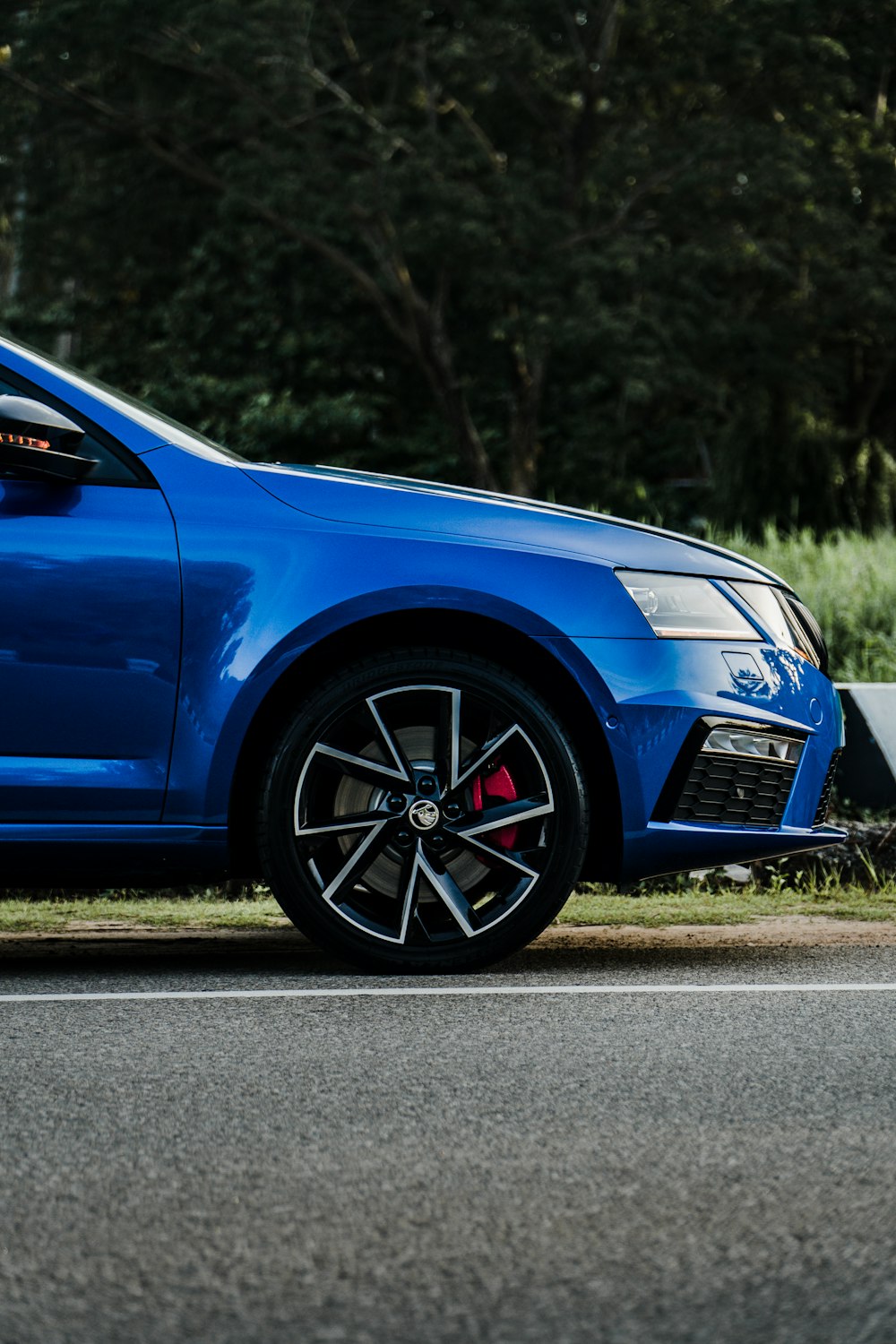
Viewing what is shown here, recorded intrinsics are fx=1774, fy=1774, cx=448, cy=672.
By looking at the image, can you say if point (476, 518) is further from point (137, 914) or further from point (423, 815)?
point (137, 914)

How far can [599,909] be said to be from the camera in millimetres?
6223

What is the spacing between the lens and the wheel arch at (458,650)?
187 inches

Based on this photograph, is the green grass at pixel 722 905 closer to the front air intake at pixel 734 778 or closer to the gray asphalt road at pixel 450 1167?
the front air intake at pixel 734 778

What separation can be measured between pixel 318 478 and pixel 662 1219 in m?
2.58

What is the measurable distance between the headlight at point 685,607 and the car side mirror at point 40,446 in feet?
4.84

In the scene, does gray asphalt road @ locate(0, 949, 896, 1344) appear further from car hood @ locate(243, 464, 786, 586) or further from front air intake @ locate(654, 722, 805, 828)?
car hood @ locate(243, 464, 786, 586)

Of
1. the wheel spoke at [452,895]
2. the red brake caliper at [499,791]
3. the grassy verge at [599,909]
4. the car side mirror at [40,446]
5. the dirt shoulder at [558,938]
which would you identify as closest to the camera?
the car side mirror at [40,446]

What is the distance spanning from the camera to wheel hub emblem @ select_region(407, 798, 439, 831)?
464cm

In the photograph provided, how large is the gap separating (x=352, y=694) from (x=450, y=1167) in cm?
184

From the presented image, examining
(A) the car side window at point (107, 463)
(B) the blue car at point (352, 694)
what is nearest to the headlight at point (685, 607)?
(B) the blue car at point (352, 694)

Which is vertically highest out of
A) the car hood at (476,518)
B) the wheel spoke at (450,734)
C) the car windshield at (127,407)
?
the car windshield at (127,407)

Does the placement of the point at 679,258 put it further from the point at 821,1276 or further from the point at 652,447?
the point at 821,1276

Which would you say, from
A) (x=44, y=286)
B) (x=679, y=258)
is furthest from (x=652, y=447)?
(x=44, y=286)

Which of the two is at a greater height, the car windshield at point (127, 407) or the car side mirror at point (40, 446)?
the car windshield at point (127, 407)
